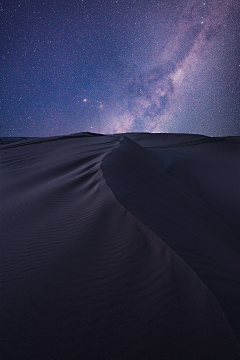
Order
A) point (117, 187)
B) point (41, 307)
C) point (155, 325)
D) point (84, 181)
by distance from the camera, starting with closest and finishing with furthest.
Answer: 1. point (155, 325)
2. point (41, 307)
3. point (117, 187)
4. point (84, 181)

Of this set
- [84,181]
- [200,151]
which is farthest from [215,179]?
[84,181]

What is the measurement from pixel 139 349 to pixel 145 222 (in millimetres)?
1018

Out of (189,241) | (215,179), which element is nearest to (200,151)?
(215,179)

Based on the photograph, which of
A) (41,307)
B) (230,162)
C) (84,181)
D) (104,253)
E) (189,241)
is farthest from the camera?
(230,162)

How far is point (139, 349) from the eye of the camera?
962 mm

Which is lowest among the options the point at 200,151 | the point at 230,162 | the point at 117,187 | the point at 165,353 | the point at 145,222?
the point at 165,353

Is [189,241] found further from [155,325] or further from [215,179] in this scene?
Answer: [215,179]

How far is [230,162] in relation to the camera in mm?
9461

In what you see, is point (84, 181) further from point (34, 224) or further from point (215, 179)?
point (215, 179)

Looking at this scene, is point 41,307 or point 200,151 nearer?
point 41,307

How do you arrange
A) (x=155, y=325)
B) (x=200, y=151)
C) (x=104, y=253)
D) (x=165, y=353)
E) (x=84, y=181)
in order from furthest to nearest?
(x=200, y=151)
(x=84, y=181)
(x=104, y=253)
(x=155, y=325)
(x=165, y=353)

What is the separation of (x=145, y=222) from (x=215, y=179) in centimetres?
650

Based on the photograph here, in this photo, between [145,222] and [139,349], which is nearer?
[139,349]

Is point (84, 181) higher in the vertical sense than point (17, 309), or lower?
higher
